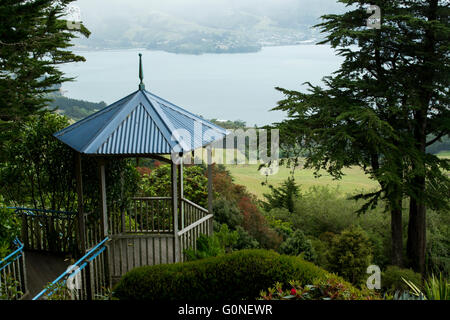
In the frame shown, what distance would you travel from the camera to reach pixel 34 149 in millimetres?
8258

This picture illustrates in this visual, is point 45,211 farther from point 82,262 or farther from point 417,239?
A: point 417,239

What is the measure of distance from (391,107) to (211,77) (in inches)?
1374

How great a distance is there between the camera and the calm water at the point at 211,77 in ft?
136

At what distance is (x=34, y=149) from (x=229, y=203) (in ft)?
16.9

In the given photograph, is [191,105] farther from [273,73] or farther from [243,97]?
[273,73]

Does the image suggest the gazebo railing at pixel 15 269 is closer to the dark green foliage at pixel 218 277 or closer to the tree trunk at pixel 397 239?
the dark green foliage at pixel 218 277

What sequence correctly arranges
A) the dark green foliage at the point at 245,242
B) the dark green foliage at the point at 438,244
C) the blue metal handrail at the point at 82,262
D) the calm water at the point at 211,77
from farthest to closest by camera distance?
the calm water at the point at 211,77
the dark green foliage at the point at 438,244
the dark green foliage at the point at 245,242
the blue metal handrail at the point at 82,262

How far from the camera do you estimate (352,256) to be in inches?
377

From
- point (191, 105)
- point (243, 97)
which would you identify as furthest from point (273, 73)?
point (191, 105)

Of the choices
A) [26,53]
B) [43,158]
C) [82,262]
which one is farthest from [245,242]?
[26,53]

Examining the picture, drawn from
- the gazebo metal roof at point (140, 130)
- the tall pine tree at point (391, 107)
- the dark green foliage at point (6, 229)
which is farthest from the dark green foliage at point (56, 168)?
the tall pine tree at point (391, 107)

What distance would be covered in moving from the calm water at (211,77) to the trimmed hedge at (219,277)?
112ft

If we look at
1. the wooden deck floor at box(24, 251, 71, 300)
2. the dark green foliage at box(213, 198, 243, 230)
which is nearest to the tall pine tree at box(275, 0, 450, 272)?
the dark green foliage at box(213, 198, 243, 230)

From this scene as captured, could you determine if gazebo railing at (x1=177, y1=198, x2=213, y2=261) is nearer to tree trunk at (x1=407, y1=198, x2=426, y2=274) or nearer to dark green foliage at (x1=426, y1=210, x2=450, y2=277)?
tree trunk at (x1=407, y1=198, x2=426, y2=274)
